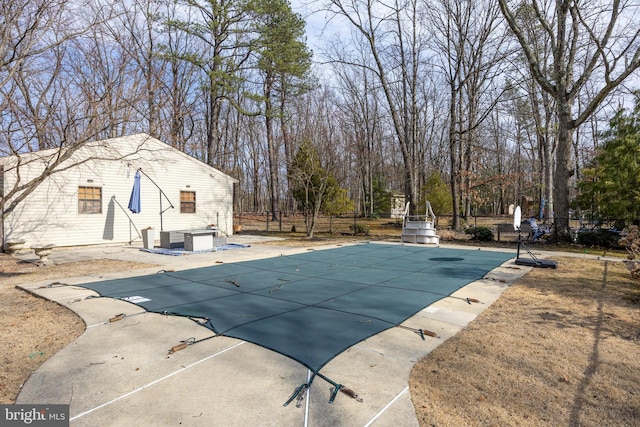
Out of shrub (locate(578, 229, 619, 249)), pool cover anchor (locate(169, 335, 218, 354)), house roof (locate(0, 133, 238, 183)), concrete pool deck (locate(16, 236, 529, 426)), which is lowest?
concrete pool deck (locate(16, 236, 529, 426))

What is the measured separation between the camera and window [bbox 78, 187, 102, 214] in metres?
12.3

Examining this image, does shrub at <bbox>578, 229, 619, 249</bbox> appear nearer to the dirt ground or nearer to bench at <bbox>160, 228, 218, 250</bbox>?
the dirt ground

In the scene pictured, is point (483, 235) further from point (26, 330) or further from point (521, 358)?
point (26, 330)

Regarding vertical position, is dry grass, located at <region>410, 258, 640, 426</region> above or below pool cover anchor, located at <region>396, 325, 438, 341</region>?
below

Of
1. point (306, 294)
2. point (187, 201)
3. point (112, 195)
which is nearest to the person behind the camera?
point (306, 294)

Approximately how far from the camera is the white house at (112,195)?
11.1m

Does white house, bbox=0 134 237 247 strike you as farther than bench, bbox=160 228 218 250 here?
No

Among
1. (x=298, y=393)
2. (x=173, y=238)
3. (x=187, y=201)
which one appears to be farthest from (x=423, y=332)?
(x=187, y=201)

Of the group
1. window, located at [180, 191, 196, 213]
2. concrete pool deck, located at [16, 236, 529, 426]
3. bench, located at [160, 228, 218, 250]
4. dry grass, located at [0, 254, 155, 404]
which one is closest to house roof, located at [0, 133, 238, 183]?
window, located at [180, 191, 196, 213]

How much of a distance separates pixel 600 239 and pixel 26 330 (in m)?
14.9

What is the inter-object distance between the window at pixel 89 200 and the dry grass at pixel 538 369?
12920mm

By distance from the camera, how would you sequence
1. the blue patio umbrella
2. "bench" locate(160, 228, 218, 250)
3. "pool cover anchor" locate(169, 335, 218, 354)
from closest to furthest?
"pool cover anchor" locate(169, 335, 218, 354)
"bench" locate(160, 228, 218, 250)
the blue patio umbrella

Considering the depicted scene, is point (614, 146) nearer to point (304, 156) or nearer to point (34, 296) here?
point (304, 156)

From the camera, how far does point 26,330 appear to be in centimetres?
416
